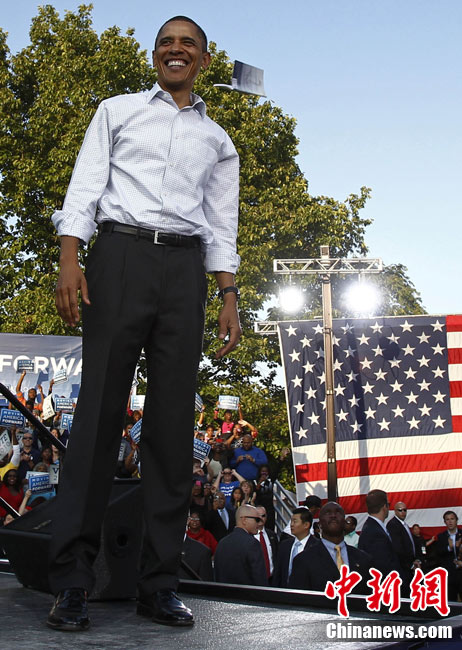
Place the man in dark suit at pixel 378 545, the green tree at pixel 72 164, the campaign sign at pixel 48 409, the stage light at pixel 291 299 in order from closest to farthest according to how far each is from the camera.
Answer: the man in dark suit at pixel 378 545 < the campaign sign at pixel 48 409 < the stage light at pixel 291 299 < the green tree at pixel 72 164

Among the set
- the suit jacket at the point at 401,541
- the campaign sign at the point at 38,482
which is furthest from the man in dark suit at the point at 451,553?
the campaign sign at the point at 38,482

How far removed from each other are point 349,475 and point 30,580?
11906mm

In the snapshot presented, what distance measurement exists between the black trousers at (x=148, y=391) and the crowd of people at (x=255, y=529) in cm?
82

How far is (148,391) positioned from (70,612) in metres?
0.68

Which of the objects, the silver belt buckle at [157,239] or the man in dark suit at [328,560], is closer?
the silver belt buckle at [157,239]

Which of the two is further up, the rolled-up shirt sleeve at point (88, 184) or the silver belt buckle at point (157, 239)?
the rolled-up shirt sleeve at point (88, 184)

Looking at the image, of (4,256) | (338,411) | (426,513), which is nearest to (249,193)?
(4,256)

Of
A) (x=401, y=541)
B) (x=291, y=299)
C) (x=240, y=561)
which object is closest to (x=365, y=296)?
(x=291, y=299)

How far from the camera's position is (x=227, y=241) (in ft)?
8.73

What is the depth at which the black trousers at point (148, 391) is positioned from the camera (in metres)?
2.28

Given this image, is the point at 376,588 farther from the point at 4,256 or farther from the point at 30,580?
the point at 4,256

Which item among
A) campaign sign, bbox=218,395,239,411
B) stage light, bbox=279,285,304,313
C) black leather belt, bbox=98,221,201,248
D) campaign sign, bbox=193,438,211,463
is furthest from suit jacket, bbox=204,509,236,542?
stage light, bbox=279,285,304,313

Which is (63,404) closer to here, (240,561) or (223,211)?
(240,561)

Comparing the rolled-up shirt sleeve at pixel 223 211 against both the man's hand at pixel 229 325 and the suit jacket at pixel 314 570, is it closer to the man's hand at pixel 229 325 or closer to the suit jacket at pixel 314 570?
the man's hand at pixel 229 325
